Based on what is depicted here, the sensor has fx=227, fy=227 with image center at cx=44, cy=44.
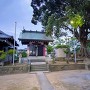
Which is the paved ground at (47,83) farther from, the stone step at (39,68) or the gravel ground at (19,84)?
the stone step at (39,68)

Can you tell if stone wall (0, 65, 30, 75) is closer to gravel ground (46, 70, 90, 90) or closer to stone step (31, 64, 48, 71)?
stone step (31, 64, 48, 71)

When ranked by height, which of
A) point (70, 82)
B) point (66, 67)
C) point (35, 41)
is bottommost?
point (70, 82)

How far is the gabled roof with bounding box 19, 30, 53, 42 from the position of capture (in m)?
41.4

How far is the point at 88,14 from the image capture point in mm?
31297

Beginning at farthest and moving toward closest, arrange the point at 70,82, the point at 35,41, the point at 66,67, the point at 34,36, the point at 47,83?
1. the point at 34,36
2. the point at 35,41
3. the point at 66,67
4. the point at 70,82
5. the point at 47,83

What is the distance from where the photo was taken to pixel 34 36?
4356 cm

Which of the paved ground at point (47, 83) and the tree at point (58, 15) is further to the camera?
the tree at point (58, 15)

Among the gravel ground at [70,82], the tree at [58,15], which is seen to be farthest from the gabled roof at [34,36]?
the gravel ground at [70,82]

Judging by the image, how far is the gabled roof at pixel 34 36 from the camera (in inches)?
1629

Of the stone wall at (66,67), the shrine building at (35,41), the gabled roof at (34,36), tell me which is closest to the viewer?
the stone wall at (66,67)

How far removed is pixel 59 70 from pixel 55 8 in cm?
1244

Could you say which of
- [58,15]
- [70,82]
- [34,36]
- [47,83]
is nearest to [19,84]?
[47,83]

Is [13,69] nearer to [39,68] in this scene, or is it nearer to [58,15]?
[39,68]

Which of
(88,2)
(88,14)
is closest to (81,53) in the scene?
(88,14)
